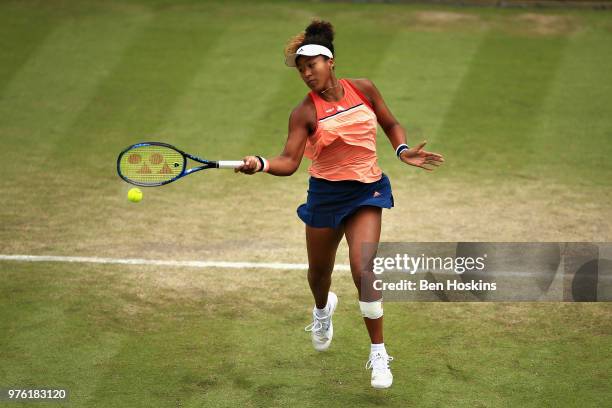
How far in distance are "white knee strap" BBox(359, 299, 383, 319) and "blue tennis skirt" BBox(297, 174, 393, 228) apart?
23.3 inches

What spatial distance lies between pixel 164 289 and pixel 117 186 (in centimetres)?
279

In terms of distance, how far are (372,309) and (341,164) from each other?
1.01 meters

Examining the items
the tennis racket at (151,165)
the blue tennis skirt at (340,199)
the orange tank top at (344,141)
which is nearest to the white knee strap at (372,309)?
the blue tennis skirt at (340,199)

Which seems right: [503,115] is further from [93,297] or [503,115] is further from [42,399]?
[42,399]

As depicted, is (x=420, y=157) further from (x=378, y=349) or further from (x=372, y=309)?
(x=378, y=349)

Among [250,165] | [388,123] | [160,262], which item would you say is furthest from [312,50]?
[160,262]

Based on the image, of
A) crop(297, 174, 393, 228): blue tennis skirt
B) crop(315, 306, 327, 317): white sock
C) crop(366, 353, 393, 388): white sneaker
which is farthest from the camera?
crop(315, 306, 327, 317): white sock

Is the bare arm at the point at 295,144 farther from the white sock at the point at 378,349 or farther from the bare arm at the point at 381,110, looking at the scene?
the white sock at the point at 378,349

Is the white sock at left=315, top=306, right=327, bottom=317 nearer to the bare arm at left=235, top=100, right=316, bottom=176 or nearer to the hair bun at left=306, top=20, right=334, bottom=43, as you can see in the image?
the bare arm at left=235, top=100, right=316, bottom=176

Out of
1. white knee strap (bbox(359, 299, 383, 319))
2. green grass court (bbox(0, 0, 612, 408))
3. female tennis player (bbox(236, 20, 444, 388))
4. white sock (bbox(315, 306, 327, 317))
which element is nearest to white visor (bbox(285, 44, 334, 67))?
female tennis player (bbox(236, 20, 444, 388))

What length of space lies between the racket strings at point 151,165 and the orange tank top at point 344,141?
101 centimetres

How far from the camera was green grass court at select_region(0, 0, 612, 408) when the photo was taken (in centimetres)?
718

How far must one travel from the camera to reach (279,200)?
1079 cm

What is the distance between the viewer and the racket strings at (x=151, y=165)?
24.4ft
